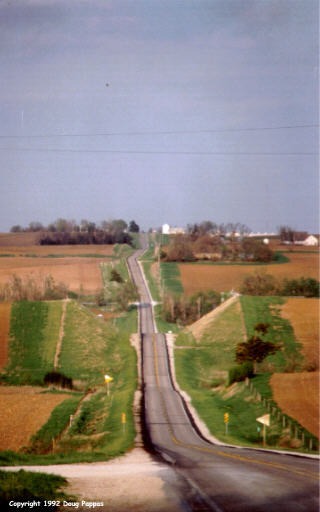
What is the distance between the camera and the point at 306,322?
69.0 m

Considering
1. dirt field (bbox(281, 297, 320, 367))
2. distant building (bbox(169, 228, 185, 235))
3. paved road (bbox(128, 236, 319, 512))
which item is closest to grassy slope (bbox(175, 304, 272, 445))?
paved road (bbox(128, 236, 319, 512))

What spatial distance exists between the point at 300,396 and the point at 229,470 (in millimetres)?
25644

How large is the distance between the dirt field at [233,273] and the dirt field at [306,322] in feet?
46.6

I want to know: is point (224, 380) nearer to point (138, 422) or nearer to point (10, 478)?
point (138, 422)

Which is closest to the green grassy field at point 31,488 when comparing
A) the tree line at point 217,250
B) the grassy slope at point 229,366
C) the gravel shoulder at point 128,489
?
the gravel shoulder at point 128,489

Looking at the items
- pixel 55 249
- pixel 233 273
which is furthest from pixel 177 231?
pixel 55 249

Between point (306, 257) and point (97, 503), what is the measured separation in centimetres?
8375

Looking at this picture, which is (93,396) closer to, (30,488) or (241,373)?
(241,373)

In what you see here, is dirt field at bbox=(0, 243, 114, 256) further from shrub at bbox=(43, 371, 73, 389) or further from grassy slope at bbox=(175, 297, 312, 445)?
grassy slope at bbox=(175, 297, 312, 445)

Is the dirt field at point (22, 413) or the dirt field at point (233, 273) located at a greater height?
the dirt field at point (233, 273)

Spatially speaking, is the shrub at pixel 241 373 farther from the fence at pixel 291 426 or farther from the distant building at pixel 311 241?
the distant building at pixel 311 241

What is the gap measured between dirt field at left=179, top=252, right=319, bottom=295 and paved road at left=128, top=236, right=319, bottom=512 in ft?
149

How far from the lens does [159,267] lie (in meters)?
100

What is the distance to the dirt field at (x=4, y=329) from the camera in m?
62.0
